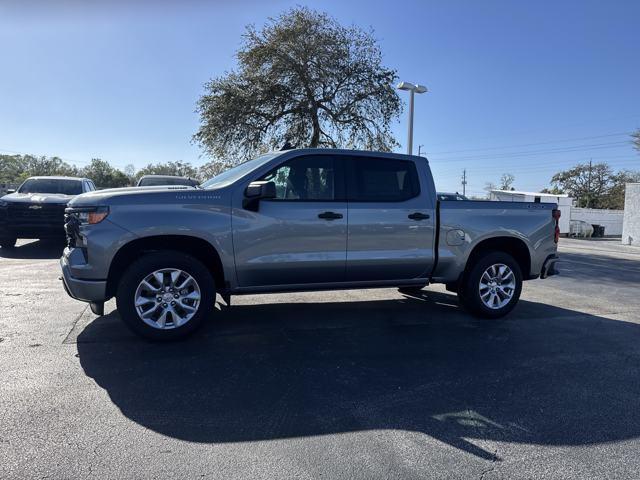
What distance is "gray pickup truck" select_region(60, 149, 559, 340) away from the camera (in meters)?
4.50

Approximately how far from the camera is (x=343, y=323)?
221 inches

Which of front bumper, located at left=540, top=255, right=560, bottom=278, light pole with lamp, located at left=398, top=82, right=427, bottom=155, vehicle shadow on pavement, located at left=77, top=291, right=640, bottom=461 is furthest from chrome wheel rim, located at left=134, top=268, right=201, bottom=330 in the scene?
light pole with lamp, located at left=398, top=82, right=427, bottom=155

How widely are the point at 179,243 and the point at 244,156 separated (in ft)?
47.0

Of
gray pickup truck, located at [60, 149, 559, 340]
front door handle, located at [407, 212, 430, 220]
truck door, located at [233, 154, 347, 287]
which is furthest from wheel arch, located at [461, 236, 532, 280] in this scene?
truck door, located at [233, 154, 347, 287]

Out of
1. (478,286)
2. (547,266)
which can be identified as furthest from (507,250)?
(478,286)

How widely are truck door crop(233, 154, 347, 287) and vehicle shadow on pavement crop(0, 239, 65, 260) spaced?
7282mm

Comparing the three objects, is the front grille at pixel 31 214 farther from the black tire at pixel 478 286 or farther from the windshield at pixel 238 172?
the black tire at pixel 478 286

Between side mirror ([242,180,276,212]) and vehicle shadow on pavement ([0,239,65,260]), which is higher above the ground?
side mirror ([242,180,276,212])

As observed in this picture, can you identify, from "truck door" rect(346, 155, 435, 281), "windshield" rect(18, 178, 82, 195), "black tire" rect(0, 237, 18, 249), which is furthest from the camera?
"windshield" rect(18, 178, 82, 195)

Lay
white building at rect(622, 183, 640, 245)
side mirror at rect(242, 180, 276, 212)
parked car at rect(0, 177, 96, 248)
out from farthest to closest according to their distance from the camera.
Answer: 1. white building at rect(622, 183, 640, 245)
2. parked car at rect(0, 177, 96, 248)
3. side mirror at rect(242, 180, 276, 212)

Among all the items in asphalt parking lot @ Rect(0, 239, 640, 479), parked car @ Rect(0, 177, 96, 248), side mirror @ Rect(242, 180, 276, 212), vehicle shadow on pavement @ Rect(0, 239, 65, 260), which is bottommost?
asphalt parking lot @ Rect(0, 239, 640, 479)

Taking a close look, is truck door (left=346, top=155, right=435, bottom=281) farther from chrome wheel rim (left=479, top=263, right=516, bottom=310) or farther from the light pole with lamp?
the light pole with lamp

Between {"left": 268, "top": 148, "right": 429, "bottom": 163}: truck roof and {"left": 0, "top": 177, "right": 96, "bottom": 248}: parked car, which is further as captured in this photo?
{"left": 0, "top": 177, "right": 96, "bottom": 248}: parked car

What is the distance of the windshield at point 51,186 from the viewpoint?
11383 mm
